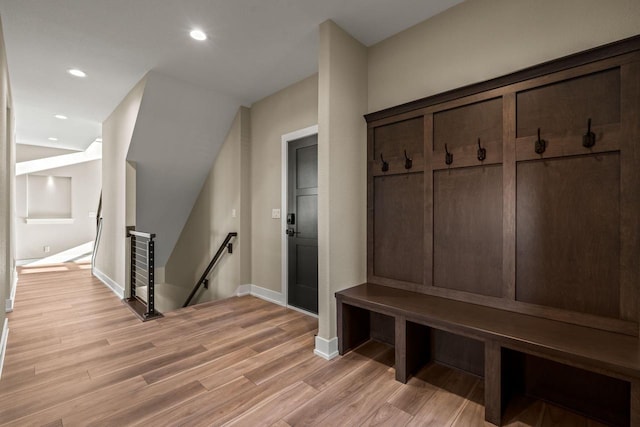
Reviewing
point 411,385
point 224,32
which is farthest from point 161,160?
point 411,385

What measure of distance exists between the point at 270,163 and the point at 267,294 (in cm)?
175

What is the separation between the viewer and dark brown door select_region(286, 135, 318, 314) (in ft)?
10.8

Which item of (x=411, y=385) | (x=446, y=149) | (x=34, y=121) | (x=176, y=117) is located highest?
(x=34, y=121)

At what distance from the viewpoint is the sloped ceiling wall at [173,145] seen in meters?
3.55

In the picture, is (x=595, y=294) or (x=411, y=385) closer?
(x=595, y=294)

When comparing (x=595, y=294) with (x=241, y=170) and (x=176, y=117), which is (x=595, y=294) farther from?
(x=176, y=117)

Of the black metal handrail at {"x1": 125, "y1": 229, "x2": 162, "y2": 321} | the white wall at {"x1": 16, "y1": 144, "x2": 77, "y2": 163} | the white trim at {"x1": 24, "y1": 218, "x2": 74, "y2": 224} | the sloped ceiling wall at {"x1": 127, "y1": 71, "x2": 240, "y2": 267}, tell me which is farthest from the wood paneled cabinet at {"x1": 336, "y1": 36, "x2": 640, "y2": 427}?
the white wall at {"x1": 16, "y1": 144, "x2": 77, "y2": 163}

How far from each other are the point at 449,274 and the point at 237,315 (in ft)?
7.59

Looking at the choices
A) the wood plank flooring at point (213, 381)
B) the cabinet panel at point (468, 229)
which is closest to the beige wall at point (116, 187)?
the wood plank flooring at point (213, 381)

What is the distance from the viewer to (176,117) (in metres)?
3.78

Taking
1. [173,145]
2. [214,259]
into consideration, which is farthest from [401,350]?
[173,145]

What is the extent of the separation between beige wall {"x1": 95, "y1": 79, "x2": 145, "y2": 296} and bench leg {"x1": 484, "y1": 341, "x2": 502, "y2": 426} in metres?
4.14

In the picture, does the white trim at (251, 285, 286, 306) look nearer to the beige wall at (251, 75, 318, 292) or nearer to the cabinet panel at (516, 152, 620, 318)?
the beige wall at (251, 75, 318, 292)

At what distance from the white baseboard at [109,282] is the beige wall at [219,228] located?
989 mm
